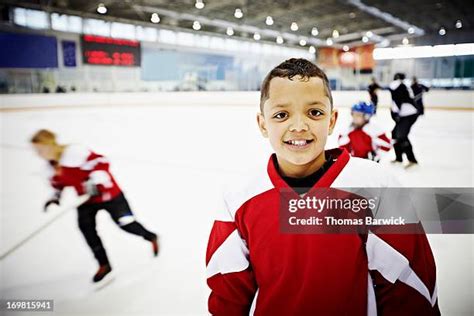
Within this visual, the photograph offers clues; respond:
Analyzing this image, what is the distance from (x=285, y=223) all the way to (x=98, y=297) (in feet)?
3.32

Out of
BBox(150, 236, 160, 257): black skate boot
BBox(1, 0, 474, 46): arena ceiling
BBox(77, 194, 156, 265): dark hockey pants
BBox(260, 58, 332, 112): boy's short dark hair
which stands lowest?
BBox(150, 236, 160, 257): black skate boot

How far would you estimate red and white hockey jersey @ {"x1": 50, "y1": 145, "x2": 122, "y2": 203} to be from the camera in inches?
54.1

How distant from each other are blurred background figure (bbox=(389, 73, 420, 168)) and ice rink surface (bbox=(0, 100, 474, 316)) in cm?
21

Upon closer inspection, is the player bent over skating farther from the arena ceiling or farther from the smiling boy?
the arena ceiling

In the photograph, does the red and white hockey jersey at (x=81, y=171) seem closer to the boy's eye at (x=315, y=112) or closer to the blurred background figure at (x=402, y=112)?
the boy's eye at (x=315, y=112)

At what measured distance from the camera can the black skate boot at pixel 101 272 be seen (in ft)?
4.99

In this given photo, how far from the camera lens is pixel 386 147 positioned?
88.0 inches

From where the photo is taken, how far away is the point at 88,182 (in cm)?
143

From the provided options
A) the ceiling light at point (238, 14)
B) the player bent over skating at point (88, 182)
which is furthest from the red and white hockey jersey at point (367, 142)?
the ceiling light at point (238, 14)

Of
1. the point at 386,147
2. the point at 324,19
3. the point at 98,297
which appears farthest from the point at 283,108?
the point at 324,19

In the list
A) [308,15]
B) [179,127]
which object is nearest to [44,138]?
[308,15]

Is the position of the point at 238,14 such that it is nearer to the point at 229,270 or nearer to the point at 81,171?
the point at 81,171

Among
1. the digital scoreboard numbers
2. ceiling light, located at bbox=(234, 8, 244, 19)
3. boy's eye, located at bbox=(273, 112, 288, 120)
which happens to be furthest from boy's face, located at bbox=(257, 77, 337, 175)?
the digital scoreboard numbers

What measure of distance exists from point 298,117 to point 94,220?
117cm
